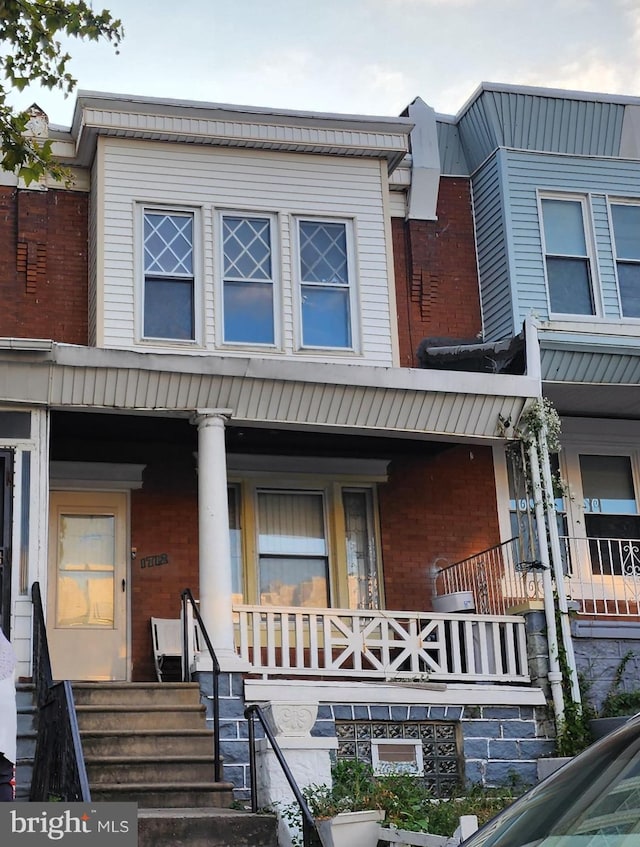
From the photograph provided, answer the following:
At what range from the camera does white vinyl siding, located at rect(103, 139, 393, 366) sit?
45.9 feet

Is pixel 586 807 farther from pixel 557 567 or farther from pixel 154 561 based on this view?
pixel 154 561

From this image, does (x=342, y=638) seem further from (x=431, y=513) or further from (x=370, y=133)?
(x=370, y=133)

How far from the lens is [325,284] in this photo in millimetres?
14617

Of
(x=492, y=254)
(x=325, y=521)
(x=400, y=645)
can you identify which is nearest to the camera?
(x=400, y=645)

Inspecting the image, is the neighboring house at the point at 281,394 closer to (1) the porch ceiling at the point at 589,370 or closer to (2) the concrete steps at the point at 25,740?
(1) the porch ceiling at the point at 589,370

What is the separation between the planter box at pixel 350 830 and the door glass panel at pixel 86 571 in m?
5.50

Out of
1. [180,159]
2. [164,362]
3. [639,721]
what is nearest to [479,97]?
[180,159]

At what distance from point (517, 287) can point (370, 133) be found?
259 centimetres

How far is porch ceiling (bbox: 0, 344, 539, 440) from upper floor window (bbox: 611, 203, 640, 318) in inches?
129

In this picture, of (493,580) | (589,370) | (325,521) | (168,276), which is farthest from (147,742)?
(589,370)

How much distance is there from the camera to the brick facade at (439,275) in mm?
15555

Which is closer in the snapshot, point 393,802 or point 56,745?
point 56,745

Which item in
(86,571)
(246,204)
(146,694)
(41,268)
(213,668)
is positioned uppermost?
(246,204)

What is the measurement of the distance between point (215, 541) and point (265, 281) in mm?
3896
